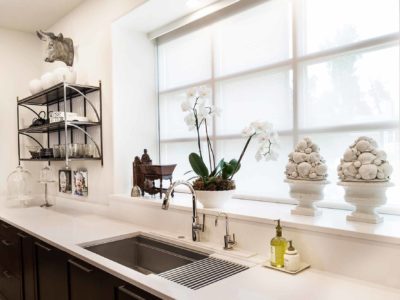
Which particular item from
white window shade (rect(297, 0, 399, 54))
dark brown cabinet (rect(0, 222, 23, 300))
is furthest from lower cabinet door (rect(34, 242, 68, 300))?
white window shade (rect(297, 0, 399, 54))

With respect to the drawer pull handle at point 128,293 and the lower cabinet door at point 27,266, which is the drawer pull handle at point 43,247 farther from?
the drawer pull handle at point 128,293

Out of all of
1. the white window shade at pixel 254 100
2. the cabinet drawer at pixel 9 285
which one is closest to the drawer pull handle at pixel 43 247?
the cabinet drawer at pixel 9 285

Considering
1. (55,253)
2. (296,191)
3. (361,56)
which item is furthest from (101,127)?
(361,56)

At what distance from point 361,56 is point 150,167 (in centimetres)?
154

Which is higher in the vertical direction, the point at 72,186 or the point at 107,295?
the point at 72,186

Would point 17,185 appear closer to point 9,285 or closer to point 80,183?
point 80,183

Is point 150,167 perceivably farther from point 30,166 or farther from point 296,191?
point 30,166

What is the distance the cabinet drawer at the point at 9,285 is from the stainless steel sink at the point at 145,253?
41.4 inches

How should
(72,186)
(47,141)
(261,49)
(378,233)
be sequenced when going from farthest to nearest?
(47,141) < (72,186) < (261,49) < (378,233)

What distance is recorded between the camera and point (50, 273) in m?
2.15

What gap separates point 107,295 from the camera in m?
1.57

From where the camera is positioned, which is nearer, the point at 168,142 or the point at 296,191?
the point at 296,191

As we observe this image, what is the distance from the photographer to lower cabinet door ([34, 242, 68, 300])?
197cm

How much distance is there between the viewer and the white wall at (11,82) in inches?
146
